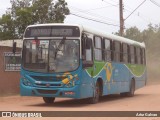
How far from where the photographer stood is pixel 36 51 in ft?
55.9

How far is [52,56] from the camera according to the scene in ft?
54.9

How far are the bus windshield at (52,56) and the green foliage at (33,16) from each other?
15.9 meters

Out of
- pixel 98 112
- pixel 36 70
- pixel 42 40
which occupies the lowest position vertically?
pixel 98 112

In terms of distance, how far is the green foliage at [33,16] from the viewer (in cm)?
3297

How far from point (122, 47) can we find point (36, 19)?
12.7 metres

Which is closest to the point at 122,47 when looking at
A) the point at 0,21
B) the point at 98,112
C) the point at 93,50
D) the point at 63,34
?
the point at 93,50

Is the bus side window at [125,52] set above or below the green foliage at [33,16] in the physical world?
below

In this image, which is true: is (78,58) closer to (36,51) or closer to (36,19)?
(36,51)

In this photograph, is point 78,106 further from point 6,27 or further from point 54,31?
point 6,27

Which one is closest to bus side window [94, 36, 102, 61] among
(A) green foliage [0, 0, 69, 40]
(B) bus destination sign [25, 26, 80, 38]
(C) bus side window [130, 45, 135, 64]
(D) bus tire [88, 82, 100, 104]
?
(D) bus tire [88, 82, 100, 104]

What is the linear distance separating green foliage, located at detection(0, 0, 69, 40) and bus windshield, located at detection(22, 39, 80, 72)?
15.9 meters

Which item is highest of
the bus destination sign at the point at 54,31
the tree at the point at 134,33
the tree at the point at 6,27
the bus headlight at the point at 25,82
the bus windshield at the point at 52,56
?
the tree at the point at 134,33

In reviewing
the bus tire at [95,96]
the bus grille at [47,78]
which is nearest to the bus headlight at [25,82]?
the bus grille at [47,78]

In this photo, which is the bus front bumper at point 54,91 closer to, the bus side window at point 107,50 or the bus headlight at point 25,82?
the bus headlight at point 25,82
